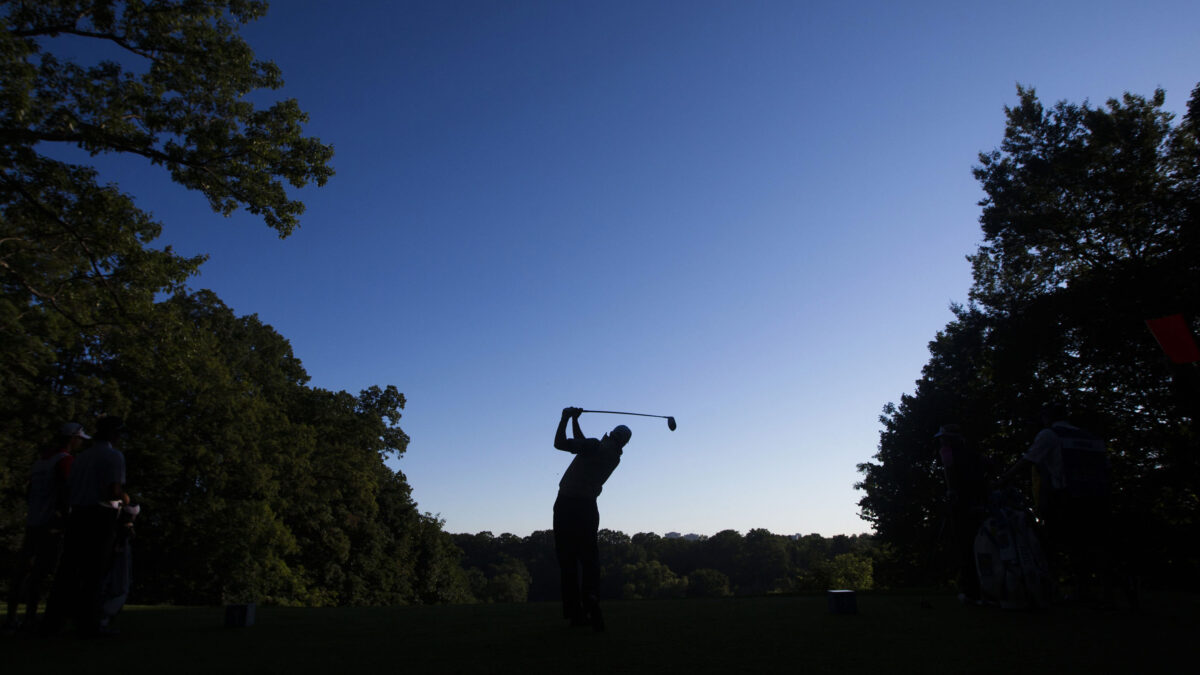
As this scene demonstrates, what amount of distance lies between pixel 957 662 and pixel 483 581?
122m

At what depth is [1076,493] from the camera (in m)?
7.17

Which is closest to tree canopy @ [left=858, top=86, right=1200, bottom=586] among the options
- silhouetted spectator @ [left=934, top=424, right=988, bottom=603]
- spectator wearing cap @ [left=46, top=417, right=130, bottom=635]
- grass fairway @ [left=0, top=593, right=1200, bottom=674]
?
silhouetted spectator @ [left=934, top=424, right=988, bottom=603]

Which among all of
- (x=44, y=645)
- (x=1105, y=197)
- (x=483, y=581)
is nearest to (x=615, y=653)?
(x=44, y=645)

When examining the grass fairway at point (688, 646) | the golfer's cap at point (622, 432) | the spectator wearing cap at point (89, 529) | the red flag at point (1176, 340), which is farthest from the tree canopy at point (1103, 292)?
the spectator wearing cap at point (89, 529)

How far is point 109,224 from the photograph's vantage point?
47.0 ft

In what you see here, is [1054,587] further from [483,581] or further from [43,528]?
[483,581]

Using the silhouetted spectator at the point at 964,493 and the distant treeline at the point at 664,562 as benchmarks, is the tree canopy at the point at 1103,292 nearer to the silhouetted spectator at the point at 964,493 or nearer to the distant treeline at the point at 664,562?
the silhouetted spectator at the point at 964,493

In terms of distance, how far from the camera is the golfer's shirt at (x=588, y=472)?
22.4 ft

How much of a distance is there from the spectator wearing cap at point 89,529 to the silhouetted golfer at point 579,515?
3.95 m

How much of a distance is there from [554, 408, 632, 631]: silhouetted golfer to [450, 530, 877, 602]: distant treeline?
358 feet

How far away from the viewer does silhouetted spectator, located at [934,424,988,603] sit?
819cm

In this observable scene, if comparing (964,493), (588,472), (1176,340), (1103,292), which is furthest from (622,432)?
(1103,292)

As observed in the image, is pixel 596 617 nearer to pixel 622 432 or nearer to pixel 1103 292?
pixel 622 432

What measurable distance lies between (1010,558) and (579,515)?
4560 mm
